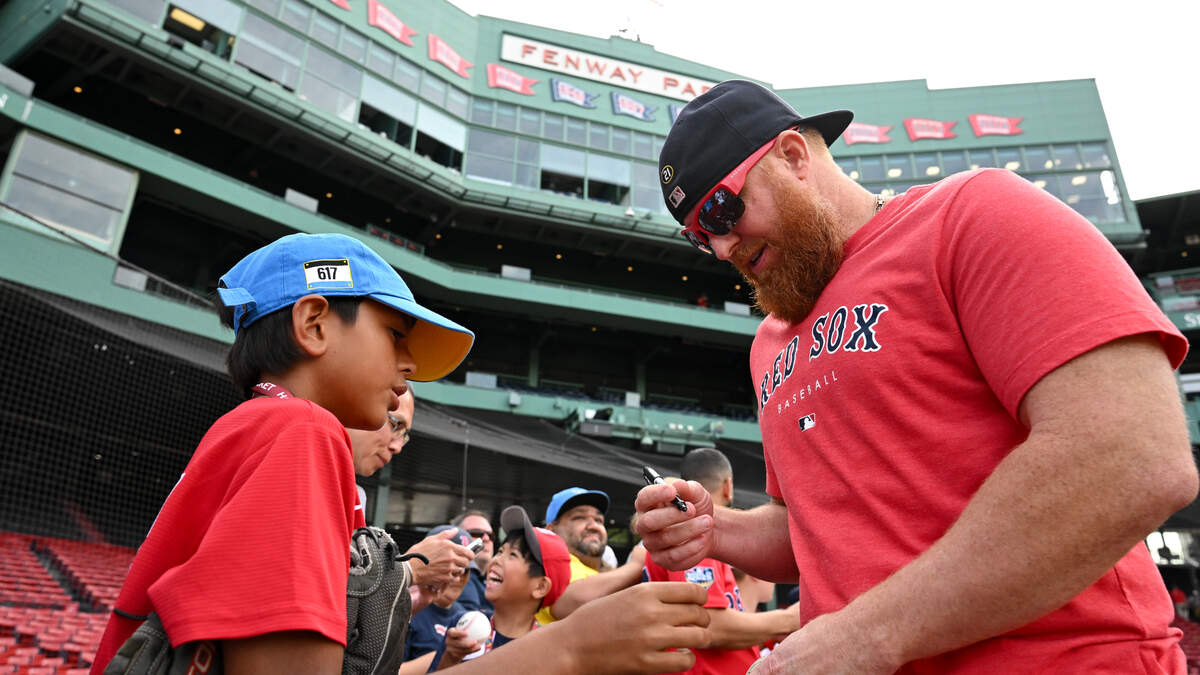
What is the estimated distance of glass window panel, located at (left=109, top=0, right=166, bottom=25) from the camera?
62.7 feet

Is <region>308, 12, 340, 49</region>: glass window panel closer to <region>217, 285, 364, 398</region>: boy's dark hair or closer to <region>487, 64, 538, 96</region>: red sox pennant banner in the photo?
<region>487, 64, 538, 96</region>: red sox pennant banner

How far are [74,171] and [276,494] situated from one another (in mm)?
20990

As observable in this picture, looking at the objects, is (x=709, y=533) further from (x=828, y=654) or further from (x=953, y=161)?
(x=953, y=161)

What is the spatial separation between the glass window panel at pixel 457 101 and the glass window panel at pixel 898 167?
1936 cm

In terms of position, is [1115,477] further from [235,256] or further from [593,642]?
[235,256]

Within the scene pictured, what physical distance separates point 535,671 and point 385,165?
2508cm

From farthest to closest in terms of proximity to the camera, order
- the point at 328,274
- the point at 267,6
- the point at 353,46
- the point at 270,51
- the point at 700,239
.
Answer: the point at 353,46 < the point at 267,6 < the point at 270,51 < the point at 700,239 < the point at 328,274

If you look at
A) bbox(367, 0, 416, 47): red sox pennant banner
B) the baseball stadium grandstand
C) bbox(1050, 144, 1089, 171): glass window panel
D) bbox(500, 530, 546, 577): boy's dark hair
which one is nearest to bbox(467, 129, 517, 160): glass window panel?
the baseball stadium grandstand

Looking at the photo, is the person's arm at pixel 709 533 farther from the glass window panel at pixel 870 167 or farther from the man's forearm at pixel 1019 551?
the glass window panel at pixel 870 167

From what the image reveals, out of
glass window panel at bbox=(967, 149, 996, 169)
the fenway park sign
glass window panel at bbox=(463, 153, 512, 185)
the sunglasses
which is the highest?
the fenway park sign

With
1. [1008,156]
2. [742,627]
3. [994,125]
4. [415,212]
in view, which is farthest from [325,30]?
[1008,156]

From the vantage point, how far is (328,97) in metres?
23.5

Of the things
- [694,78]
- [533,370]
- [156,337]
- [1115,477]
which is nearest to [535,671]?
[1115,477]

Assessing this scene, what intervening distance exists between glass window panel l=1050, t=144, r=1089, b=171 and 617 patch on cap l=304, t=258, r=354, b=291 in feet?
120
